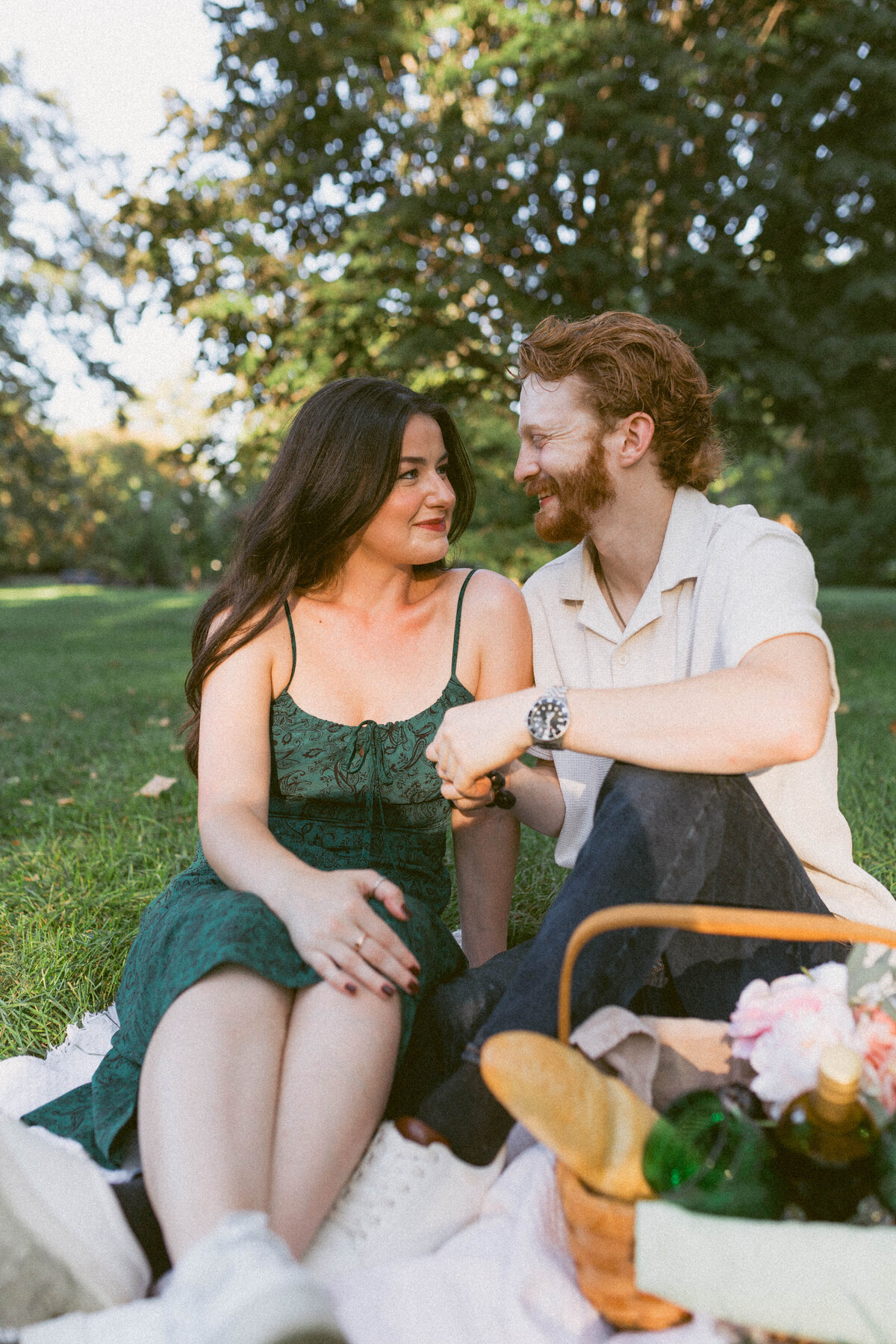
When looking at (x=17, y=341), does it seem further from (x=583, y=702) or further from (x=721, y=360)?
(x=583, y=702)

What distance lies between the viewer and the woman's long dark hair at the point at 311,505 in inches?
95.2

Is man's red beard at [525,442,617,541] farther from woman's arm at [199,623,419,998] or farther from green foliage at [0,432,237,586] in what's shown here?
green foliage at [0,432,237,586]

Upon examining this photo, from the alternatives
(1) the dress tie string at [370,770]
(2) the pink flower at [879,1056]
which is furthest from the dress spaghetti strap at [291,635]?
(2) the pink flower at [879,1056]

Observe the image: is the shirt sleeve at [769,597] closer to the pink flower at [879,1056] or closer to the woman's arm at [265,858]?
the pink flower at [879,1056]

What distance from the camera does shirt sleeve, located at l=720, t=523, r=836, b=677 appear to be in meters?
1.92

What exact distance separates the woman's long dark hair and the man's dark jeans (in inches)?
40.7

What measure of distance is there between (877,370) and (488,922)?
8351 mm

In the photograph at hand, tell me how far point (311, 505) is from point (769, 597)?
1.18m

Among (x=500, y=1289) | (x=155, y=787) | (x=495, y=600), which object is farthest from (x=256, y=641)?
(x=155, y=787)

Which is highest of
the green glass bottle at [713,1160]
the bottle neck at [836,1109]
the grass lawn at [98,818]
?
the bottle neck at [836,1109]

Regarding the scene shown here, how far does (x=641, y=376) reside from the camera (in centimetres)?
247

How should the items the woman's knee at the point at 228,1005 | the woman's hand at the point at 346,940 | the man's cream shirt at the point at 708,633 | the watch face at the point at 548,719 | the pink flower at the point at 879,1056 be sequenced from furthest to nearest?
the man's cream shirt at the point at 708,633 < the watch face at the point at 548,719 < the woman's hand at the point at 346,940 < the woman's knee at the point at 228,1005 < the pink flower at the point at 879,1056

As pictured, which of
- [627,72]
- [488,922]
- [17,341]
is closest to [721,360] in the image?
[627,72]

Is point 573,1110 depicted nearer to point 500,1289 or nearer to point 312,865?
point 500,1289
